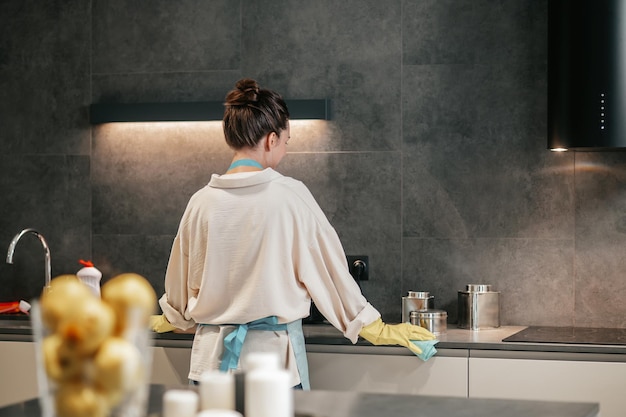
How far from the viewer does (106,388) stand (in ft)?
3.66

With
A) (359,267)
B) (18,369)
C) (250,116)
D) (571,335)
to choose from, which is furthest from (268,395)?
(18,369)

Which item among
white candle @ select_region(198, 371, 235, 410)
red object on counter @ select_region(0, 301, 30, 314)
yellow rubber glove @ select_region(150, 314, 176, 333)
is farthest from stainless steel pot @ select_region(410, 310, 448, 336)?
white candle @ select_region(198, 371, 235, 410)

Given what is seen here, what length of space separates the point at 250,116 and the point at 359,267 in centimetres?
98

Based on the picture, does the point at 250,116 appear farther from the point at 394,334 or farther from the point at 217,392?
the point at 217,392

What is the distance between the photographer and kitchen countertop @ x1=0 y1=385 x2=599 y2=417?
1.60 metres

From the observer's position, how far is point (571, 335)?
119 inches

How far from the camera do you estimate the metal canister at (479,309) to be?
3.22 metres

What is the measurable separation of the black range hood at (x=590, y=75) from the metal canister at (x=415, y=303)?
71 cm

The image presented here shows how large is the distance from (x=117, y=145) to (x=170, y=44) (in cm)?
47

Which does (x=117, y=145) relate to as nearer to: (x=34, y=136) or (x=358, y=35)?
(x=34, y=136)

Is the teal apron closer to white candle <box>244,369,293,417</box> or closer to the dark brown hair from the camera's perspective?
the dark brown hair

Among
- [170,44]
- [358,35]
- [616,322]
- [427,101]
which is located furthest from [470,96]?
[170,44]

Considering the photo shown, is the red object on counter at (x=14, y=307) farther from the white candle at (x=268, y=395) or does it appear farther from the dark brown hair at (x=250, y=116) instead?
the white candle at (x=268, y=395)

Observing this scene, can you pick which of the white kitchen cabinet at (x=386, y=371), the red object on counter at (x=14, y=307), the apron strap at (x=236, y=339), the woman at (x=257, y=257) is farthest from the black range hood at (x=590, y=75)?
the red object on counter at (x=14, y=307)
